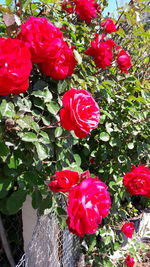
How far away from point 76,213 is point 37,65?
0.52 meters

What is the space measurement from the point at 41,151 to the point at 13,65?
306 millimetres

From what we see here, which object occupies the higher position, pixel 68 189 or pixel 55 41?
pixel 55 41

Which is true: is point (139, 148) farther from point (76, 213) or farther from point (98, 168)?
point (76, 213)

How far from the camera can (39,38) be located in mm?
841

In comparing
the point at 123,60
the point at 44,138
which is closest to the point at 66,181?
the point at 44,138

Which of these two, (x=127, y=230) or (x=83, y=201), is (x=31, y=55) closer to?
(x=83, y=201)

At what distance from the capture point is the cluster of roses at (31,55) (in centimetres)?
74

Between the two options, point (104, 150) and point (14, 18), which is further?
point (104, 150)

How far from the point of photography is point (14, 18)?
0.96m

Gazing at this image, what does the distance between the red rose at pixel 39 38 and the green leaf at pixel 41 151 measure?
0.27m

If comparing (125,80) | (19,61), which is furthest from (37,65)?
(125,80)

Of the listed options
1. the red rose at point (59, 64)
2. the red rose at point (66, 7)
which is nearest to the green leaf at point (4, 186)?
the red rose at point (59, 64)

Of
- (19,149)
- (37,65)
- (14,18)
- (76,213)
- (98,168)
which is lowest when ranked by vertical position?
(98,168)

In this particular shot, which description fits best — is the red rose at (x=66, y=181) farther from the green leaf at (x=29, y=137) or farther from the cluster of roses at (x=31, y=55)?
the cluster of roses at (x=31, y=55)
